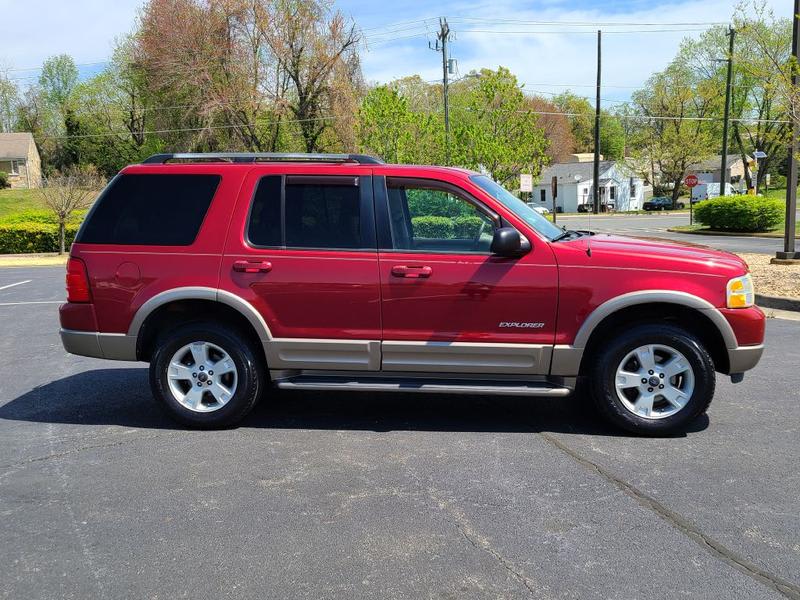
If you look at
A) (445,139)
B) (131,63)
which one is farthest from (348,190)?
(131,63)

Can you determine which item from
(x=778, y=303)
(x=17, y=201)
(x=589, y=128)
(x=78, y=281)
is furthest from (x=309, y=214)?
(x=589, y=128)

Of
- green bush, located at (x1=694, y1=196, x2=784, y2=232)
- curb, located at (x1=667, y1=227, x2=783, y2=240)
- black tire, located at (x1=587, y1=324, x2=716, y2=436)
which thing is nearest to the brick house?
curb, located at (x1=667, y1=227, x2=783, y2=240)

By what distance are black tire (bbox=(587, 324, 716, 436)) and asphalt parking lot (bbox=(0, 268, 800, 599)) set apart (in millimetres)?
129

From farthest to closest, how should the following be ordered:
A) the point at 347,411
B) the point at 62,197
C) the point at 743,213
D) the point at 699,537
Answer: the point at 743,213
the point at 62,197
the point at 347,411
the point at 699,537

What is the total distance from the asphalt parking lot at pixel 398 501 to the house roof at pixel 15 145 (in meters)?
65.6

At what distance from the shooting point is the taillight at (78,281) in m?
5.41

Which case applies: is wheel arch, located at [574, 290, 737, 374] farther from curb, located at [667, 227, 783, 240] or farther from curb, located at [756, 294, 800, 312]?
curb, located at [667, 227, 783, 240]

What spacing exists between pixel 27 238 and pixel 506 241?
28582 mm

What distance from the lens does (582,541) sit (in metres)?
3.57

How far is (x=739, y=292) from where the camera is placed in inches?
200

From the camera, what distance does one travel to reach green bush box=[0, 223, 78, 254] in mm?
28531

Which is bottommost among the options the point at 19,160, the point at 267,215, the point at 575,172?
the point at 267,215

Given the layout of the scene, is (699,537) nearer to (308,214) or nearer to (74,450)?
(308,214)

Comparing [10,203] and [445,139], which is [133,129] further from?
[445,139]
